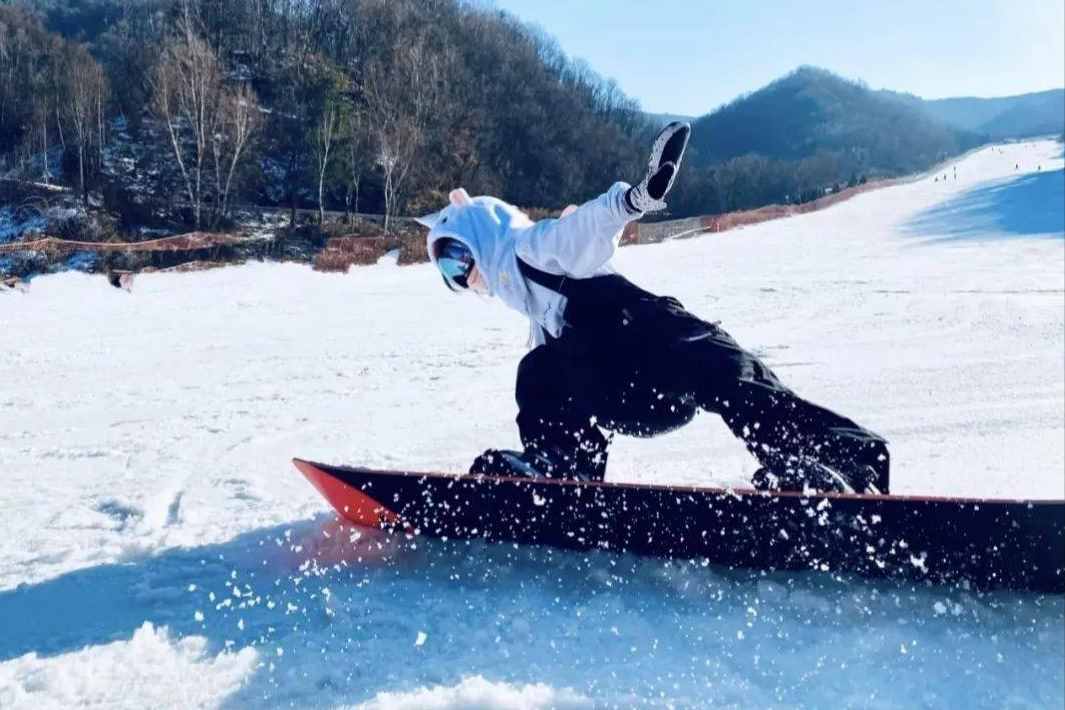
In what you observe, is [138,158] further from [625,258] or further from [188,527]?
[188,527]

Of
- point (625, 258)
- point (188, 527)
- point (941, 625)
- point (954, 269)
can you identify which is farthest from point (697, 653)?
point (625, 258)

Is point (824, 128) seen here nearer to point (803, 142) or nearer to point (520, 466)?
point (803, 142)

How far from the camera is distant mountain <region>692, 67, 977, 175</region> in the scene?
92188 millimetres

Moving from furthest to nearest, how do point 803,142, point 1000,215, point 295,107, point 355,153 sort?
point 803,142
point 295,107
point 355,153
point 1000,215

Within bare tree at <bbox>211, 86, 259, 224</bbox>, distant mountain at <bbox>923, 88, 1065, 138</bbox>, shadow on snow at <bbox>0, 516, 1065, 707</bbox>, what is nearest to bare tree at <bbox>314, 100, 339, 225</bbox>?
bare tree at <bbox>211, 86, 259, 224</bbox>

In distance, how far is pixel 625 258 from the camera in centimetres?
1605

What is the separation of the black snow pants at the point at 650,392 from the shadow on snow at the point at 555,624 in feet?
1.60

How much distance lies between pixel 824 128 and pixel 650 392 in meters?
112

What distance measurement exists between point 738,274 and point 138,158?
1392 inches

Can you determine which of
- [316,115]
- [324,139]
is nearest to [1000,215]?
[324,139]

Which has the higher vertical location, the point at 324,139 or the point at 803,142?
the point at 803,142

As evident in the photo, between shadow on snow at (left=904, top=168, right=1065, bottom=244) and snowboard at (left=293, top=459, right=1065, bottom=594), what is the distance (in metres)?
18.3

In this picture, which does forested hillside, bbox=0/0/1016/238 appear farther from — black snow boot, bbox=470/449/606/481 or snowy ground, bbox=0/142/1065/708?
black snow boot, bbox=470/449/606/481

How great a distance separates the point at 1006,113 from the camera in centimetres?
14975
